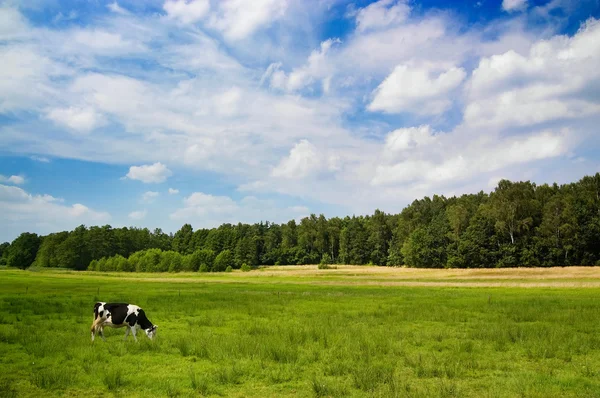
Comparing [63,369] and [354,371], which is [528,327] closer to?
[354,371]

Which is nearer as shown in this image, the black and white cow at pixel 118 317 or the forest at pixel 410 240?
the black and white cow at pixel 118 317

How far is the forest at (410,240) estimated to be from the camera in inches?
4268

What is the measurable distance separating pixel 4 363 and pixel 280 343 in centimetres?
1101

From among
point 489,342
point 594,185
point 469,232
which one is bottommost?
point 489,342

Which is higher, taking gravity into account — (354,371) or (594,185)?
(594,185)

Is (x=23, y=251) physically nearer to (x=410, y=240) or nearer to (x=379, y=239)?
(x=379, y=239)

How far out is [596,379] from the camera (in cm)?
1338

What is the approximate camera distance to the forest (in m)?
108

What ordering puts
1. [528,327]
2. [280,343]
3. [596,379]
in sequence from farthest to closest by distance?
1. [528,327]
2. [280,343]
3. [596,379]

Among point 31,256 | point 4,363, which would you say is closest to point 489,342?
point 4,363

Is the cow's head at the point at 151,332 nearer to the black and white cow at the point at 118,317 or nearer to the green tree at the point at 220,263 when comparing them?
the black and white cow at the point at 118,317

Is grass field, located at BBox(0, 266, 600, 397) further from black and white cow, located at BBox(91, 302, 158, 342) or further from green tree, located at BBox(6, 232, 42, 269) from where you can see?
green tree, located at BBox(6, 232, 42, 269)

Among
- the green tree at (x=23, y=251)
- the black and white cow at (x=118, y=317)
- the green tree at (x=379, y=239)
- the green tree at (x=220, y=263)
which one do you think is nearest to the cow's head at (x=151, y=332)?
the black and white cow at (x=118, y=317)

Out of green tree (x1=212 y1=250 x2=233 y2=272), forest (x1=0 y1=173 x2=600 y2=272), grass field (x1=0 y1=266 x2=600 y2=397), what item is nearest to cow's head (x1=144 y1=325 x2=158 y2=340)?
grass field (x1=0 y1=266 x2=600 y2=397)
